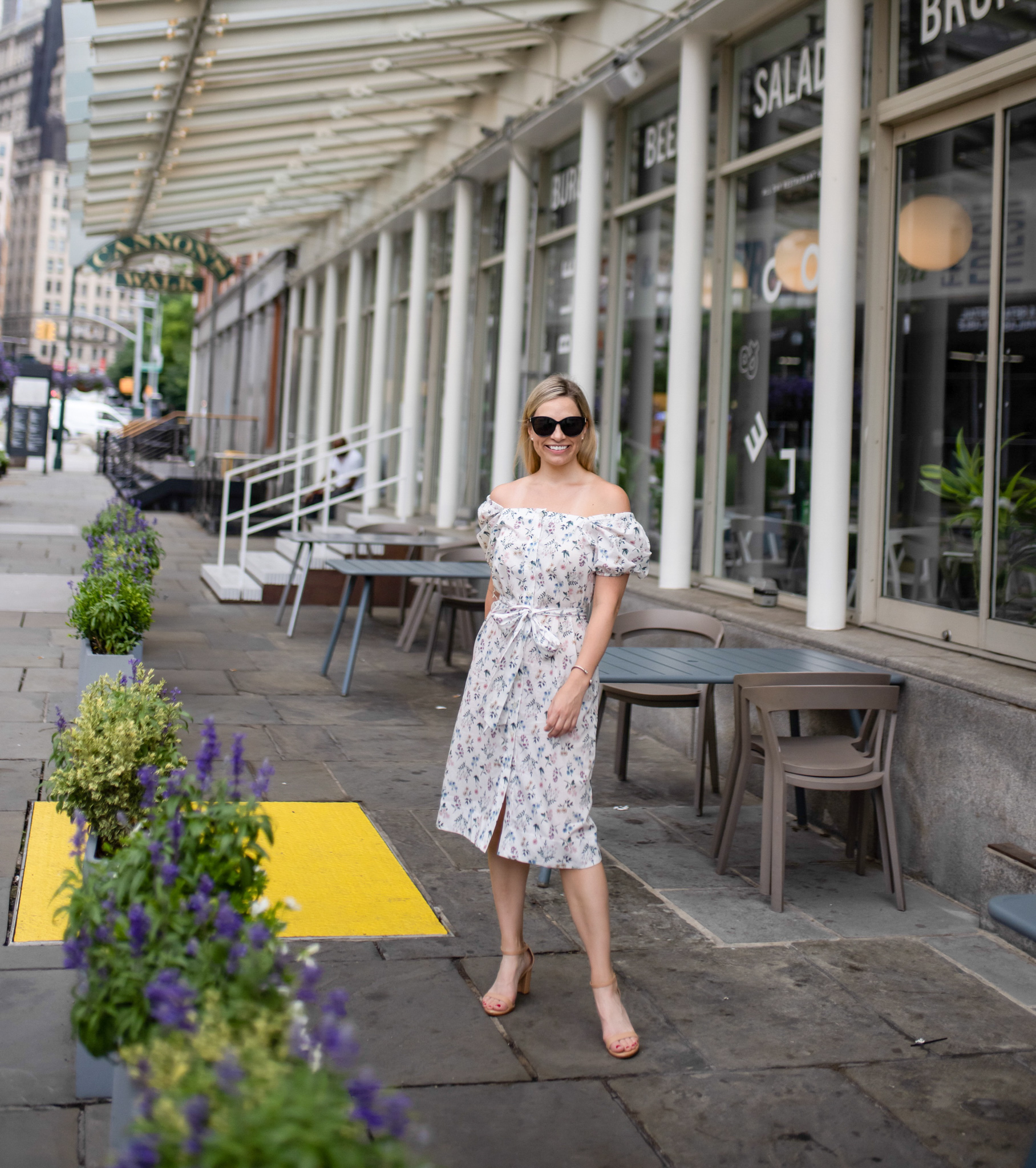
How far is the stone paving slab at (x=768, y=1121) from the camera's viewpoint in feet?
9.06

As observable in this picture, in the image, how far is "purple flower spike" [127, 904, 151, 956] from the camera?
1954 millimetres

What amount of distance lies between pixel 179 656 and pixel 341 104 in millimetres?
5316

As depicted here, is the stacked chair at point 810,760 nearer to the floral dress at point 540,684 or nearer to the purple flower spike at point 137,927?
the floral dress at point 540,684

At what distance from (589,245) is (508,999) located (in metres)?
7.05

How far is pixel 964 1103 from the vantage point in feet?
10.0

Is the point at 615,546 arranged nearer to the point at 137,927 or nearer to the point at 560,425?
the point at 560,425

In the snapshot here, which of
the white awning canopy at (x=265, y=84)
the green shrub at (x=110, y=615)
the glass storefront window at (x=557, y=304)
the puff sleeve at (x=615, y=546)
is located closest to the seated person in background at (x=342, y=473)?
the glass storefront window at (x=557, y=304)

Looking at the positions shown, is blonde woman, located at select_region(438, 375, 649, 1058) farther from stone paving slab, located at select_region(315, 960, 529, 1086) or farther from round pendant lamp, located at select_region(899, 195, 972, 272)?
round pendant lamp, located at select_region(899, 195, 972, 272)

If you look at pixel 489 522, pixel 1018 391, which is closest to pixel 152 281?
pixel 1018 391

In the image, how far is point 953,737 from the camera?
4660 millimetres

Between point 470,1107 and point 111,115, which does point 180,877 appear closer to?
point 470,1107

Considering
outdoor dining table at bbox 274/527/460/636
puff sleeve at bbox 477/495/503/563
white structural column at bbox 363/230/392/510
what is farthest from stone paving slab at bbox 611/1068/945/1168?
white structural column at bbox 363/230/392/510

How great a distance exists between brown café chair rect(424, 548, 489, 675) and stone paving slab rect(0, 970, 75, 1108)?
493cm

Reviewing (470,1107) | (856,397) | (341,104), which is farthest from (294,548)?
(470,1107)
